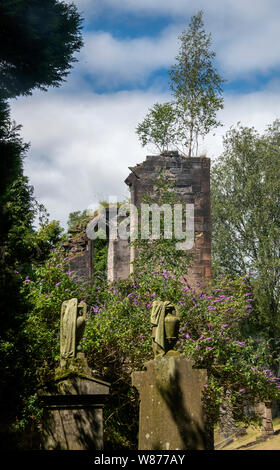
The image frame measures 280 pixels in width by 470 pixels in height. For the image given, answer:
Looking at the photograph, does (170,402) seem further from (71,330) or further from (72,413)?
(71,330)

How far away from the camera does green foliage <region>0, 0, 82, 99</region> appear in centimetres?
708

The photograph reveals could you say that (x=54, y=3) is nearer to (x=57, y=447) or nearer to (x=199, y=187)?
(x=57, y=447)

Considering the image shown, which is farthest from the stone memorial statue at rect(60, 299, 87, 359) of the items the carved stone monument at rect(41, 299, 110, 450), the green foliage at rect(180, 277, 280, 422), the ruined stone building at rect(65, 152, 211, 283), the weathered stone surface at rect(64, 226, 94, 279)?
the weathered stone surface at rect(64, 226, 94, 279)

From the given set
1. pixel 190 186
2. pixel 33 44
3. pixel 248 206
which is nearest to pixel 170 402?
pixel 33 44

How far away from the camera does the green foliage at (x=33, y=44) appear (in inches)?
279

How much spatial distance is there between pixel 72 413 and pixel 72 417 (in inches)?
1.7

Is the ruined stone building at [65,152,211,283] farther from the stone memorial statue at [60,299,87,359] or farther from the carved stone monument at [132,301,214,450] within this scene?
the carved stone monument at [132,301,214,450]

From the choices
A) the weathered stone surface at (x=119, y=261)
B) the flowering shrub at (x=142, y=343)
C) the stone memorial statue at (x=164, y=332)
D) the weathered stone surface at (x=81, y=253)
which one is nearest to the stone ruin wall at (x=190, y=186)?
the flowering shrub at (x=142, y=343)

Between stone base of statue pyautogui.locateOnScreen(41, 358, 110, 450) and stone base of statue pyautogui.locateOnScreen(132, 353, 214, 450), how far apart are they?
58cm

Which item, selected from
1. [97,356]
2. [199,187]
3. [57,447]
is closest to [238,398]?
[97,356]

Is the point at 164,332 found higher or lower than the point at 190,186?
lower

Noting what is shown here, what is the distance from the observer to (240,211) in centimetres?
2536

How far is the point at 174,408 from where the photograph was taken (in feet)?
21.3

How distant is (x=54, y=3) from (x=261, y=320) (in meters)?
18.6
